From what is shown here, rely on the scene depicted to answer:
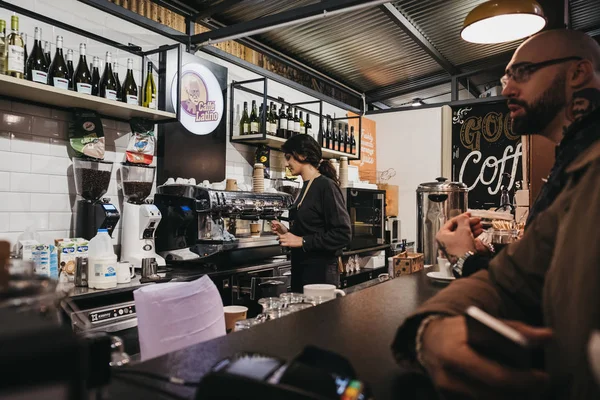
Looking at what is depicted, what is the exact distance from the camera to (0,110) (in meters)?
2.66

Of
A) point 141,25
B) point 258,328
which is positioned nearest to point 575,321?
point 258,328

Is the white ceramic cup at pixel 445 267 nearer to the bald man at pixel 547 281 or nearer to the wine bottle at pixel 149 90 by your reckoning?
the bald man at pixel 547 281

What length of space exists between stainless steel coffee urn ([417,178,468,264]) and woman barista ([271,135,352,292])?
1.66 feet

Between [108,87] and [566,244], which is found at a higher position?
[108,87]

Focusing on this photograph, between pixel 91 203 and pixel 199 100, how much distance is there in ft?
4.91

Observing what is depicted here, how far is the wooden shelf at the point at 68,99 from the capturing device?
2444mm

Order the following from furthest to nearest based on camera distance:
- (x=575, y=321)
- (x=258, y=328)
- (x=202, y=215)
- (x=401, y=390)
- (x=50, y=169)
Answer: (x=202, y=215), (x=50, y=169), (x=258, y=328), (x=401, y=390), (x=575, y=321)

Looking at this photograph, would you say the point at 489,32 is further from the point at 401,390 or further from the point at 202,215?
the point at 401,390

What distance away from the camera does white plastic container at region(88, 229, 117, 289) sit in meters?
2.44

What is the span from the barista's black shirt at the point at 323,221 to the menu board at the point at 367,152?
3652 mm

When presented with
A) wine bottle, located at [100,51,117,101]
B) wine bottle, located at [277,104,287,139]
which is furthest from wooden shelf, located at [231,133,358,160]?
wine bottle, located at [100,51,117,101]

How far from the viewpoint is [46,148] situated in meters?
2.89

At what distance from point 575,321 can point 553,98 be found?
0.89 meters

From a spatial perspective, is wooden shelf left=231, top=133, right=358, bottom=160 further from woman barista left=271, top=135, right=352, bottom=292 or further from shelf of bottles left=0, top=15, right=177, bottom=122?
woman barista left=271, top=135, right=352, bottom=292
